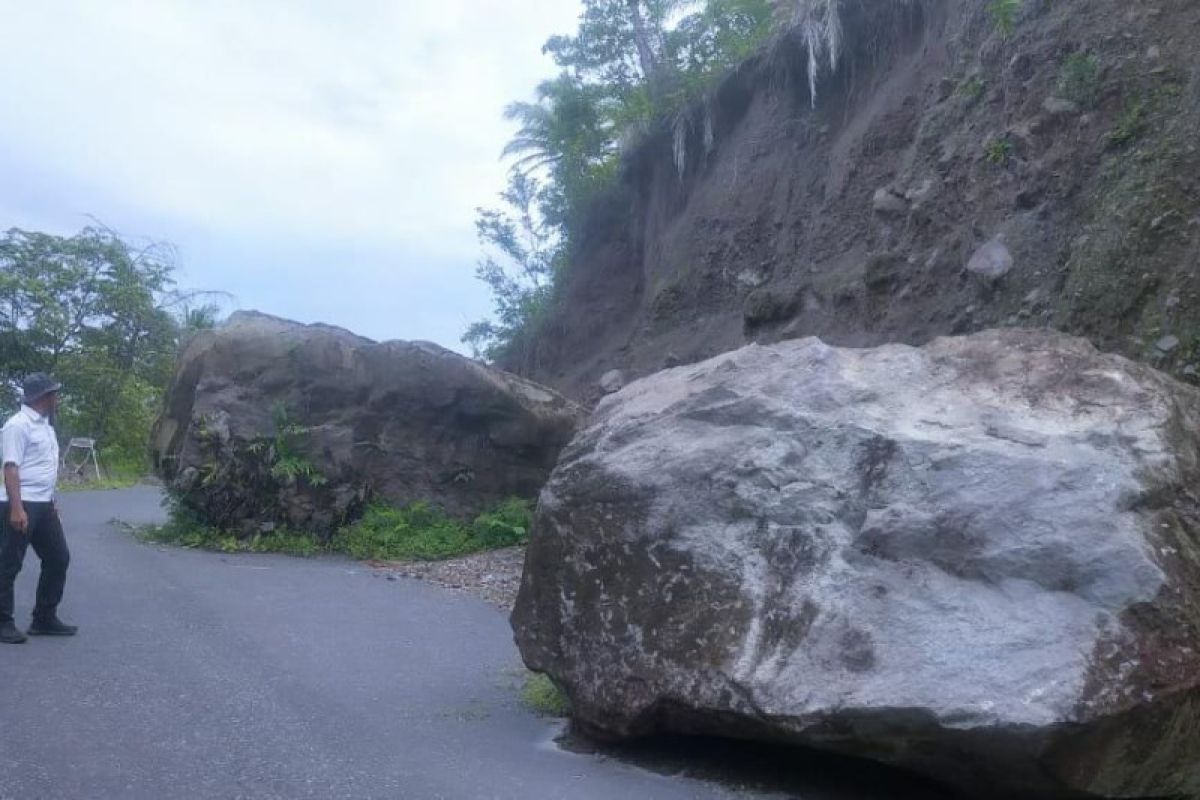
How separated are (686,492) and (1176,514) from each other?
213cm

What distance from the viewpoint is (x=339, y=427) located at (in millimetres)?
14820

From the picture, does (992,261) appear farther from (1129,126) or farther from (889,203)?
(889,203)

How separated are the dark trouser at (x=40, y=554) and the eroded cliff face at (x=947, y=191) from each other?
7717 millimetres

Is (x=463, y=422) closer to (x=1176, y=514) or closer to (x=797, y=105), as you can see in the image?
(x=797, y=105)

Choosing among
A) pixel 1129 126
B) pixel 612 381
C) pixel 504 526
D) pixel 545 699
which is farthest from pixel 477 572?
pixel 612 381

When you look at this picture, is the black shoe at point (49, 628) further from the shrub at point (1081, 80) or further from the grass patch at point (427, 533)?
the shrub at point (1081, 80)

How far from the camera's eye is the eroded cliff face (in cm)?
973

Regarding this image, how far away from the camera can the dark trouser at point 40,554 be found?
8.02 meters

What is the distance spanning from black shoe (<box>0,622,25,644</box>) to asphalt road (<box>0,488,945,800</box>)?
0.07 m

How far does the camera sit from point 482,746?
19.6ft

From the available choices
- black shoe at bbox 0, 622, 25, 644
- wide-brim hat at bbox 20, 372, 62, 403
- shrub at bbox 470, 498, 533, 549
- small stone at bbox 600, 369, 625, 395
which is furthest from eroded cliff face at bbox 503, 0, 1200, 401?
black shoe at bbox 0, 622, 25, 644

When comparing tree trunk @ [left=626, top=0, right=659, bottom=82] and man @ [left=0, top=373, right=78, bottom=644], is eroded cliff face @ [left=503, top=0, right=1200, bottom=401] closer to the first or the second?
tree trunk @ [left=626, top=0, right=659, bottom=82]

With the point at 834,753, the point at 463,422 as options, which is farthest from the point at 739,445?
the point at 463,422

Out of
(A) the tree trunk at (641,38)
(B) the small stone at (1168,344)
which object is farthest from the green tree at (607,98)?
(B) the small stone at (1168,344)
